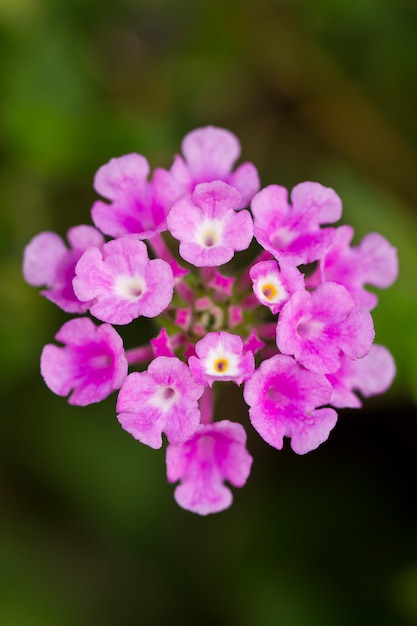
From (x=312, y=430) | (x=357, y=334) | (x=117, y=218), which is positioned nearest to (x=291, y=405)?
(x=312, y=430)

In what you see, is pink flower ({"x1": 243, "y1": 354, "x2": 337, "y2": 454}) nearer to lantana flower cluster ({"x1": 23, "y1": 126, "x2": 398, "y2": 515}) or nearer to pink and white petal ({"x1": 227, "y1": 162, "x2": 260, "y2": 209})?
lantana flower cluster ({"x1": 23, "y1": 126, "x2": 398, "y2": 515})

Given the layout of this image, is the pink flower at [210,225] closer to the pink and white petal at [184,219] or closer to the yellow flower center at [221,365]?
the pink and white petal at [184,219]

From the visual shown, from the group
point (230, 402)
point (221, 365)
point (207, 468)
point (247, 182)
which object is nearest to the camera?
point (221, 365)

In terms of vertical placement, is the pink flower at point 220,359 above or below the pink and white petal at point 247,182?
below

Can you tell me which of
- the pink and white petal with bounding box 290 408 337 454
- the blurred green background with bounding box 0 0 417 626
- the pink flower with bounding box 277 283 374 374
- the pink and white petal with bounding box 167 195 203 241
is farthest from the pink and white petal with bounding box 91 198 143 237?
the blurred green background with bounding box 0 0 417 626

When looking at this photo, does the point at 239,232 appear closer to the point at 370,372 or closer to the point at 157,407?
the point at 157,407

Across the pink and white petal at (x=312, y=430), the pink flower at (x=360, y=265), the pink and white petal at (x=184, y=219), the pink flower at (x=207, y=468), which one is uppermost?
the pink and white petal at (x=184, y=219)

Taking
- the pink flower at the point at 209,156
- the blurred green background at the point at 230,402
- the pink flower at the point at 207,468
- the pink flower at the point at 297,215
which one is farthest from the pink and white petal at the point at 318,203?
the blurred green background at the point at 230,402
